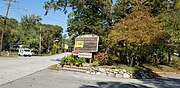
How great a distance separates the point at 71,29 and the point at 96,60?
890 centimetres

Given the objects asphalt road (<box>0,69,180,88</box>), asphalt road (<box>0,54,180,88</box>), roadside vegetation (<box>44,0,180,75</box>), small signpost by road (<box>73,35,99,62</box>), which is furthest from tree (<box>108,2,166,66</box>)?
asphalt road (<box>0,69,180,88</box>)

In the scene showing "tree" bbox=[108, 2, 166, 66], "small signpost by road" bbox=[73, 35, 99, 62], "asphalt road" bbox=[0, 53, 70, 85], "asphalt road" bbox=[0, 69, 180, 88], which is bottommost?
"asphalt road" bbox=[0, 69, 180, 88]

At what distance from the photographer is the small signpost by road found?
2317 cm

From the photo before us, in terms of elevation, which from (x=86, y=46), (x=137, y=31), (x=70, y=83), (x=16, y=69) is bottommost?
(x=70, y=83)

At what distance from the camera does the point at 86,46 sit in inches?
931

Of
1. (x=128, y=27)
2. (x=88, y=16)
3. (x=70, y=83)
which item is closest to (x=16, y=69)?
(x=70, y=83)

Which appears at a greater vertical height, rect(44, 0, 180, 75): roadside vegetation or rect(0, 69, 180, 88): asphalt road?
rect(44, 0, 180, 75): roadside vegetation

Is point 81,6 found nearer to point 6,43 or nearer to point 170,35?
point 170,35

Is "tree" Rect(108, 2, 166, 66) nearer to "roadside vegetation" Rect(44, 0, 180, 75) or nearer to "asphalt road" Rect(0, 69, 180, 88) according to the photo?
"roadside vegetation" Rect(44, 0, 180, 75)

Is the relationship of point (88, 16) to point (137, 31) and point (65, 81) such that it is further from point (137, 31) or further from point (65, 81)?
point (65, 81)

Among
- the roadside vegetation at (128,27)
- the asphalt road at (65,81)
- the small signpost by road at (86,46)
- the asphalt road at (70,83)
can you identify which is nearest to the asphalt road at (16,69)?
the asphalt road at (65,81)

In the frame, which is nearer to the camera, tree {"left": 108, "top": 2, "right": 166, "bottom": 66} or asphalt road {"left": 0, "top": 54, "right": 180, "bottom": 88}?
asphalt road {"left": 0, "top": 54, "right": 180, "bottom": 88}

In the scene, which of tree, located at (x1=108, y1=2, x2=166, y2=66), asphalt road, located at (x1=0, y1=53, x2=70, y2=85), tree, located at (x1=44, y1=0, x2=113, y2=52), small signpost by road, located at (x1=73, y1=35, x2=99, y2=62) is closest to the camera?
asphalt road, located at (x1=0, y1=53, x2=70, y2=85)

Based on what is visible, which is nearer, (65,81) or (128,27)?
(65,81)
